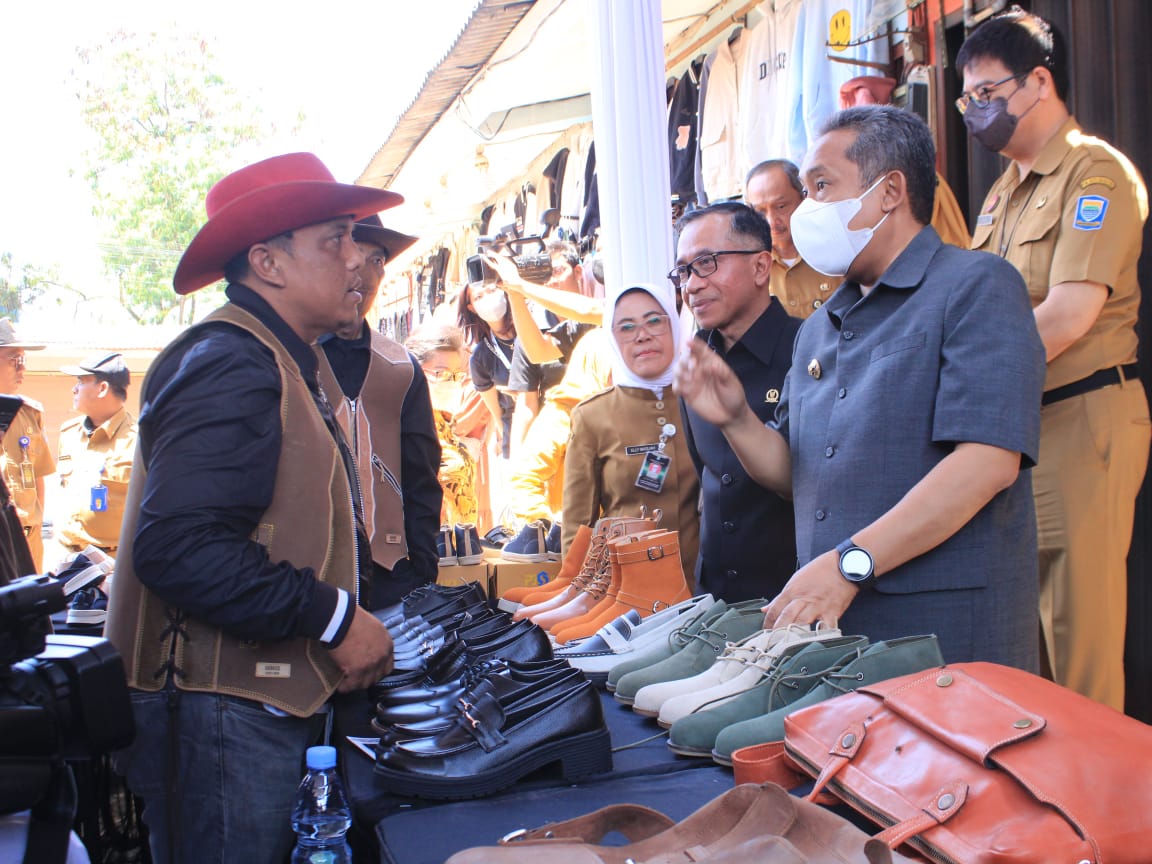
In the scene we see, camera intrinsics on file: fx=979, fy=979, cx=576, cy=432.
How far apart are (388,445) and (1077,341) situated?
2.27 meters

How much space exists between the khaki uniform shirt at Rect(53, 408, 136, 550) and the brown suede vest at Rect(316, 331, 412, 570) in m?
4.12

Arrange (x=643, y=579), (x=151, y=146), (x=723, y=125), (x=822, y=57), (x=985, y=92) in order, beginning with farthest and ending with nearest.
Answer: (x=151, y=146), (x=723, y=125), (x=822, y=57), (x=985, y=92), (x=643, y=579)

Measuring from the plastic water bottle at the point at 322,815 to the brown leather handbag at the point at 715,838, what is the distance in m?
0.54

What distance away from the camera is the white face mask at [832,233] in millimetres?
2141

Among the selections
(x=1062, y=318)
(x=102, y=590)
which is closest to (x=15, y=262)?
(x=102, y=590)

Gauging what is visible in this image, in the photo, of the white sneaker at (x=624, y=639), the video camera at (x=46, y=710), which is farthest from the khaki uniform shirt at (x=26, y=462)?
the video camera at (x=46, y=710)

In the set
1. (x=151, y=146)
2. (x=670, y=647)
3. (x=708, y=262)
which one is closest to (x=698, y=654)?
(x=670, y=647)

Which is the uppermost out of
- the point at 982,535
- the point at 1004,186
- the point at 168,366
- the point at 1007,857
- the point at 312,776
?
the point at 1004,186

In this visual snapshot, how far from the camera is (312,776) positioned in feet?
6.03

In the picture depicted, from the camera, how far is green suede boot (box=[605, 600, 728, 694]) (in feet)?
6.74

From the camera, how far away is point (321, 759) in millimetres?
1686

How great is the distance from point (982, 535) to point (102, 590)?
329 centimetres

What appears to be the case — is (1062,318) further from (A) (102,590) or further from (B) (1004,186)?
(A) (102,590)

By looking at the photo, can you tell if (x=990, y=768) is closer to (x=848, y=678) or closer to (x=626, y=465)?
(x=848, y=678)
